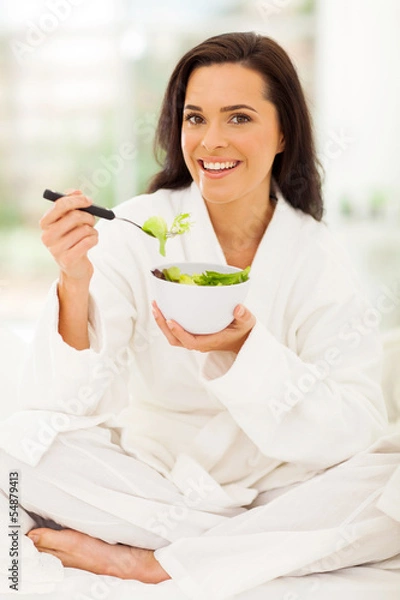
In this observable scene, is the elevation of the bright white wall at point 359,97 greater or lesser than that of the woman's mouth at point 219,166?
greater

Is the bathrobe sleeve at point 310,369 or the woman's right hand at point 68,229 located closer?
the woman's right hand at point 68,229

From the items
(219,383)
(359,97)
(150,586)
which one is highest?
(359,97)

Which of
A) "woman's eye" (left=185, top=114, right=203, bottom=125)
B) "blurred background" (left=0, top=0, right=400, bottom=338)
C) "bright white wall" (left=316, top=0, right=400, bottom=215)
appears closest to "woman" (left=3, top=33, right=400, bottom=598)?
"woman's eye" (left=185, top=114, right=203, bottom=125)

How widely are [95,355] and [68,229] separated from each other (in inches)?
10.3

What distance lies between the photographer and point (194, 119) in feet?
5.17

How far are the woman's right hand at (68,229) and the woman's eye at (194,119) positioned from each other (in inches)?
16.6

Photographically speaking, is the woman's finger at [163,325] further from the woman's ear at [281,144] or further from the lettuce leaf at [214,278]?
the woman's ear at [281,144]

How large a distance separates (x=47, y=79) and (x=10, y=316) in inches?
58.3

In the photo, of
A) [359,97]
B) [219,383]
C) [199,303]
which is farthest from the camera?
[359,97]

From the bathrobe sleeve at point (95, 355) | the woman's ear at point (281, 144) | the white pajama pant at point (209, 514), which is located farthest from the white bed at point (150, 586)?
the woman's ear at point (281, 144)

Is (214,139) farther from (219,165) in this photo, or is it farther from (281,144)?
(281,144)

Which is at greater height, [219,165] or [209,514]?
[219,165]

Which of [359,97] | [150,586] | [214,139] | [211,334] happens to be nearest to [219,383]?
[211,334]

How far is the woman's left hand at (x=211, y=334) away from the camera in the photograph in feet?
4.19
